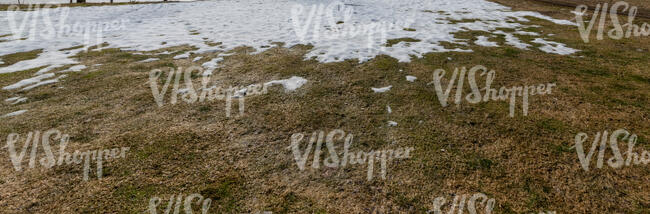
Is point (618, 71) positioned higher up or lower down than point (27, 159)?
higher up

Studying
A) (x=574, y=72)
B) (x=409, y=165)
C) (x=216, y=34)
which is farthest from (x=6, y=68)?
(x=574, y=72)

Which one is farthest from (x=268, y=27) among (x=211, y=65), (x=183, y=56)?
(x=211, y=65)

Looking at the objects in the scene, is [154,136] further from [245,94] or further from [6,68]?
[6,68]

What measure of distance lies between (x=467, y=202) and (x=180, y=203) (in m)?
3.73

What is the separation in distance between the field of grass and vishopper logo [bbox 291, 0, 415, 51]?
4482 millimetres

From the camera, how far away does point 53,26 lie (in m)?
15.0

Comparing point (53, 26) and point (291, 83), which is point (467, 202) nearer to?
point (291, 83)

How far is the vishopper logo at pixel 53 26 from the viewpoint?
42.0ft

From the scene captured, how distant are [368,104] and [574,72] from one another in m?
6.28

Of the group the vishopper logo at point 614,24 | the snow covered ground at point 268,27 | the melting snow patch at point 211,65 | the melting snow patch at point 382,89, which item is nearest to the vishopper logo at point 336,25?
the snow covered ground at point 268,27

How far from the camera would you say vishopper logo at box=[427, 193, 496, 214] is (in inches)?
134

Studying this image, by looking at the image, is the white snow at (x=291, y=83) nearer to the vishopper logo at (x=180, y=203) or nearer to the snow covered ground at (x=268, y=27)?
the snow covered ground at (x=268, y=27)

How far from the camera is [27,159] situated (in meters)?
4.25

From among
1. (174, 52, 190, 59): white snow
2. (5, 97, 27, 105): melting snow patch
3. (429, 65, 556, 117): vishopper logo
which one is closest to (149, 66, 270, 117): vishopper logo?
(174, 52, 190, 59): white snow
